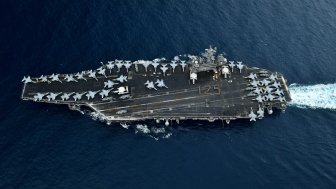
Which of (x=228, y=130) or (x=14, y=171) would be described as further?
(x=228, y=130)

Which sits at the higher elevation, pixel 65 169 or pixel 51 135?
pixel 51 135

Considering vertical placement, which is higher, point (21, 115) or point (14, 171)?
point (21, 115)

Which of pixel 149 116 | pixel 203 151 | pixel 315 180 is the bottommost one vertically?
pixel 315 180

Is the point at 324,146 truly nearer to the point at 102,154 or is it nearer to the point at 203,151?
the point at 203,151

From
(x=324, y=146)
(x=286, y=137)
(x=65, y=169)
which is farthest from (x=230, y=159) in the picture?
(x=65, y=169)

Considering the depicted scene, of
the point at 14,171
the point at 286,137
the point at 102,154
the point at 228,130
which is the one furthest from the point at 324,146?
the point at 14,171

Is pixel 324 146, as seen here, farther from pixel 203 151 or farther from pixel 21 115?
pixel 21 115

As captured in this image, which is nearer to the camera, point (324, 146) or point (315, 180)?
point (315, 180)

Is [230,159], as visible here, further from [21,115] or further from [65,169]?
[21,115]
